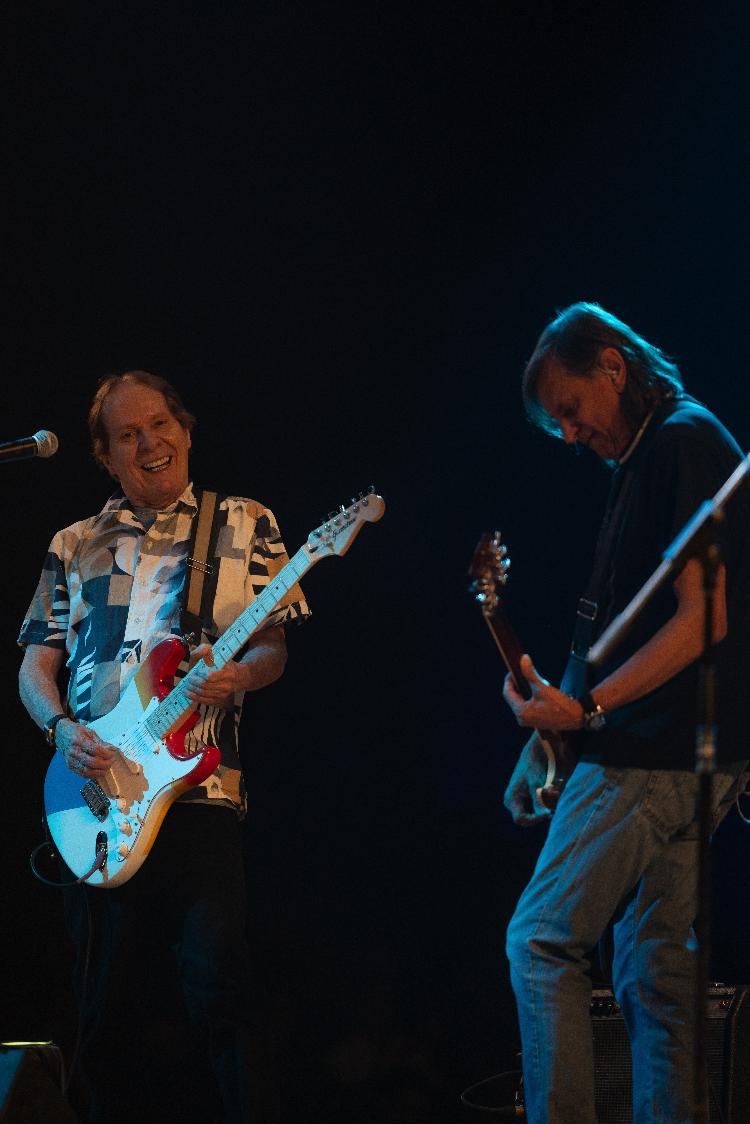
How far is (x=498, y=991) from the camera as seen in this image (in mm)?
4078

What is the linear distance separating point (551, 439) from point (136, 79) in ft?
6.70

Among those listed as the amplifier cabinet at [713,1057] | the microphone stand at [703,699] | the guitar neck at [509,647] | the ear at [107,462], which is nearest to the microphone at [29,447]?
the ear at [107,462]

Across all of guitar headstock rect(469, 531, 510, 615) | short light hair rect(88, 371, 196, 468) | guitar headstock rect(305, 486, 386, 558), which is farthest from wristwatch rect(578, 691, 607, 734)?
short light hair rect(88, 371, 196, 468)

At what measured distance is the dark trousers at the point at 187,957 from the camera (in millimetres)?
3191

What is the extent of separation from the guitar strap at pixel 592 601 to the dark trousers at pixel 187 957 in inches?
46.3

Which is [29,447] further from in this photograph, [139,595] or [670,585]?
[670,585]

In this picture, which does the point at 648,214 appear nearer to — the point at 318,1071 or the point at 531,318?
the point at 531,318

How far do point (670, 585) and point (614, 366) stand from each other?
59 centimetres

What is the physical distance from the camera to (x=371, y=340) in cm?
434

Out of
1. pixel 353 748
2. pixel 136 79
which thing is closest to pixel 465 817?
pixel 353 748

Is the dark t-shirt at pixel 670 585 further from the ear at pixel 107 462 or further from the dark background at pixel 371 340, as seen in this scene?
the ear at pixel 107 462

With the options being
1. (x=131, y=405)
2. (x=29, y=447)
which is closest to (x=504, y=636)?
(x=29, y=447)

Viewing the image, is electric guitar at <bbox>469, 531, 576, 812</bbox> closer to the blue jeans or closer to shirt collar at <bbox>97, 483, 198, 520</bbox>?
the blue jeans

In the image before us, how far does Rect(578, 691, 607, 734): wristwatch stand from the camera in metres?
2.69
